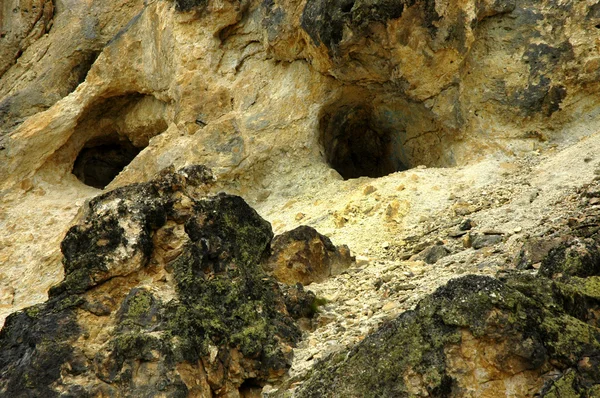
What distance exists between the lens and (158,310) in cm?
729

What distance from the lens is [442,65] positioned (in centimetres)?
1453

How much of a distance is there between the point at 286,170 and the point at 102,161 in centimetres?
833

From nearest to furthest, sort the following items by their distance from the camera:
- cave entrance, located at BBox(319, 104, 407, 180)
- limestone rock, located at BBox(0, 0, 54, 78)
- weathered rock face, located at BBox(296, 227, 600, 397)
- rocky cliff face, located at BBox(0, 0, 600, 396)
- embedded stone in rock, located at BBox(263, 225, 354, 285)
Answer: weathered rock face, located at BBox(296, 227, 600, 397) < rocky cliff face, located at BBox(0, 0, 600, 396) < embedded stone in rock, located at BBox(263, 225, 354, 285) < cave entrance, located at BBox(319, 104, 407, 180) < limestone rock, located at BBox(0, 0, 54, 78)

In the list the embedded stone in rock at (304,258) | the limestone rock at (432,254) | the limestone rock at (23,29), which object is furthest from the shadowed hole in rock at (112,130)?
the limestone rock at (432,254)

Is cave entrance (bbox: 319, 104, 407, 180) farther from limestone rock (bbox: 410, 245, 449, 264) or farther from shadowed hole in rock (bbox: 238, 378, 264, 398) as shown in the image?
shadowed hole in rock (bbox: 238, 378, 264, 398)

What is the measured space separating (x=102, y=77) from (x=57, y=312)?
1244cm

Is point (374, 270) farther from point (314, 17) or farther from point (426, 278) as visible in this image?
point (314, 17)

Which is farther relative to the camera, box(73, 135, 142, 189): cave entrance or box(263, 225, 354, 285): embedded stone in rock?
box(73, 135, 142, 189): cave entrance

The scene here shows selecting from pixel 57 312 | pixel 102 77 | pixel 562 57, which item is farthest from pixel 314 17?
pixel 57 312

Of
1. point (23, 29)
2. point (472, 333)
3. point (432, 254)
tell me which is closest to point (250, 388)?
point (472, 333)

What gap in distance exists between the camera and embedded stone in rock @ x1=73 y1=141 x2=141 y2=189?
816 inches

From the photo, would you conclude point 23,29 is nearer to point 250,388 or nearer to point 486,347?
point 250,388

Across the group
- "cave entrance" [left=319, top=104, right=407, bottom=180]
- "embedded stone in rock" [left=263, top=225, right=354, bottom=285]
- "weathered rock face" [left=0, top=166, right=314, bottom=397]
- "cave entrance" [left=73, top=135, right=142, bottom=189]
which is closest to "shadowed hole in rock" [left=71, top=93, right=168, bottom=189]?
"cave entrance" [left=73, top=135, right=142, bottom=189]

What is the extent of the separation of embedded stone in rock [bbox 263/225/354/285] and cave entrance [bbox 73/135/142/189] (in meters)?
11.8
